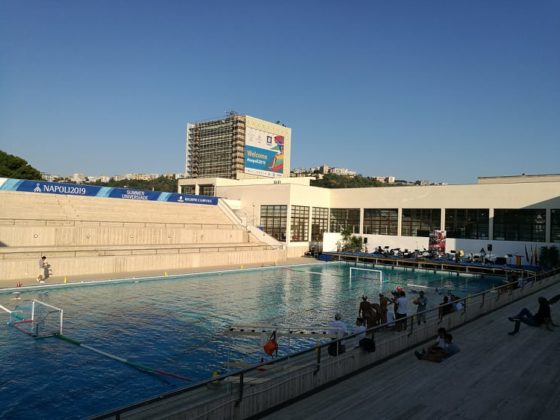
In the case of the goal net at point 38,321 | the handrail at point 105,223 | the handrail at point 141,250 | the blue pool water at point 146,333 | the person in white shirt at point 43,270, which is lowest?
the blue pool water at point 146,333

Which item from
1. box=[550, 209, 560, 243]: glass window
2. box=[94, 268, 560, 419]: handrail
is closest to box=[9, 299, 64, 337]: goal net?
box=[94, 268, 560, 419]: handrail

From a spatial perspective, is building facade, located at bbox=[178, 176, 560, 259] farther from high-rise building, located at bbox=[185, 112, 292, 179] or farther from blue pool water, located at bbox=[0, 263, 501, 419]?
high-rise building, located at bbox=[185, 112, 292, 179]

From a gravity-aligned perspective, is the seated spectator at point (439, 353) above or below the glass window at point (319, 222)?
below

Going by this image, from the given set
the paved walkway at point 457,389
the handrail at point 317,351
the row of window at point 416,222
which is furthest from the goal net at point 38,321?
the row of window at point 416,222

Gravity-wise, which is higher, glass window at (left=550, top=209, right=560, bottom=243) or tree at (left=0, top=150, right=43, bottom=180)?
tree at (left=0, top=150, right=43, bottom=180)

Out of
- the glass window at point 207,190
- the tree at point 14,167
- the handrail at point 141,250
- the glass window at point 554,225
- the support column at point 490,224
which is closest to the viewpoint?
the handrail at point 141,250

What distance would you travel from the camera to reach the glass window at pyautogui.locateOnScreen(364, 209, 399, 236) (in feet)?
158

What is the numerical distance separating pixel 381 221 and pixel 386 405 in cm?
4253

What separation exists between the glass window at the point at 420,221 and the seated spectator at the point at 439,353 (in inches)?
1421

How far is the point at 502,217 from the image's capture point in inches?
1622

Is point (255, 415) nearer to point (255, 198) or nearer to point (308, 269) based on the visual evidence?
point (308, 269)

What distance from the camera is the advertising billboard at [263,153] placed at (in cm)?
8019

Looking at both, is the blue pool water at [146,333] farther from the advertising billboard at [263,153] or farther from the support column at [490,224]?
the advertising billboard at [263,153]

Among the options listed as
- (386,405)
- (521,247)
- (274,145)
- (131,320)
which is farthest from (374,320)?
(274,145)
